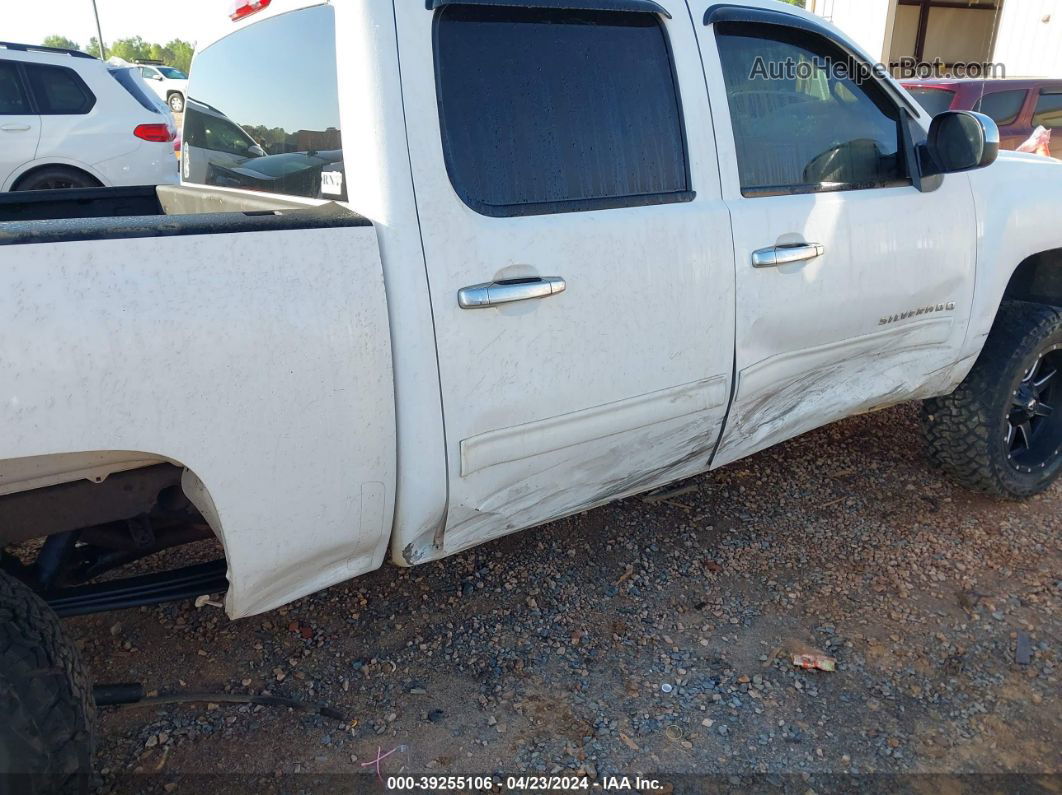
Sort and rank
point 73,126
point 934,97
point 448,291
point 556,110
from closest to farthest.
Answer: point 448,291
point 556,110
point 73,126
point 934,97

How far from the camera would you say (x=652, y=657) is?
8.86 feet

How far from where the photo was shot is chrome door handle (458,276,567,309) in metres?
2.05

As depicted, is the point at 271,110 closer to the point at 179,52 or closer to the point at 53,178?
the point at 53,178

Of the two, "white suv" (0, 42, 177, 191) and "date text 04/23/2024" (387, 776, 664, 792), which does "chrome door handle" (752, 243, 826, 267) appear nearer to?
"date text 04/23/2024" (387, 776, 664, 792)

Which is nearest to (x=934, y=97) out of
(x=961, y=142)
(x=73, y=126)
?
(x=961, y=142)

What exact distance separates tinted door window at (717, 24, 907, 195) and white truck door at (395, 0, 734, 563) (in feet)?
0.72

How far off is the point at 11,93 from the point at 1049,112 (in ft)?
35.8

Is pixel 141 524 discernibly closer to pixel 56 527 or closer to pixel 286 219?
pixel 56 527

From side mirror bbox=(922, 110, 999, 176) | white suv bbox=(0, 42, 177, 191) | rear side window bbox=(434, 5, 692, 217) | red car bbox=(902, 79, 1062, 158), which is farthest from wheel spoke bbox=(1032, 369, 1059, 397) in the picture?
white suv bbox=(0, 42, 177, 191)

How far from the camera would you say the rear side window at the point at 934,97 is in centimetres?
882

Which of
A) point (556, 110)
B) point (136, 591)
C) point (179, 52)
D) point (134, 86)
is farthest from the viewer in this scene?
point (179, 52)

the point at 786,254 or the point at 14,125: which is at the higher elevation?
the point at 14,125

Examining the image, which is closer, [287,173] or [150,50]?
[287,173]

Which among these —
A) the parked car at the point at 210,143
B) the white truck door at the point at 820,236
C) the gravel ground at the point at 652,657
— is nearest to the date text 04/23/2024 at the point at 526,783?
the gravel ground at the point at 652,657
